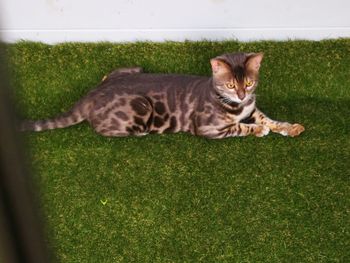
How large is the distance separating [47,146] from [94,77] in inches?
21.9

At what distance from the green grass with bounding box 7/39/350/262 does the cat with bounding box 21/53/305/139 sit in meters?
0.06

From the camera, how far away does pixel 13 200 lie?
42 centimetres

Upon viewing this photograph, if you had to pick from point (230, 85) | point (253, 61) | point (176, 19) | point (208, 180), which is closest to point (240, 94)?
point (230, 85)

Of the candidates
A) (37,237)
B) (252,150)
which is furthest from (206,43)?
(37,237)

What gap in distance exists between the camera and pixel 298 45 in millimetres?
2879

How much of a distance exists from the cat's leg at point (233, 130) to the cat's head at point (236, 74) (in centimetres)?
16

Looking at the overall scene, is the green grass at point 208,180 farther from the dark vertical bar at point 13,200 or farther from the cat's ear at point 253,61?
the dark vertical bar at point 13,200

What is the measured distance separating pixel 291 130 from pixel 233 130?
0.30m

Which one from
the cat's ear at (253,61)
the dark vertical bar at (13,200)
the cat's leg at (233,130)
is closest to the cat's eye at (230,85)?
the cat's ear at (253,61)

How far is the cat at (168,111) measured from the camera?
2.37 m

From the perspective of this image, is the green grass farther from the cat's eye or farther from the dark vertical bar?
the dark vertical bar

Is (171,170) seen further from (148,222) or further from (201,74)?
(201,74)

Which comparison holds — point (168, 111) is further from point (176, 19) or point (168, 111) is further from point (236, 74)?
point (176, 19)

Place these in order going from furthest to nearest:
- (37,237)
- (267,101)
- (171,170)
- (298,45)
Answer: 1. (298,45)
2. (267,101)
3. (171,170)
4. (37,237)
